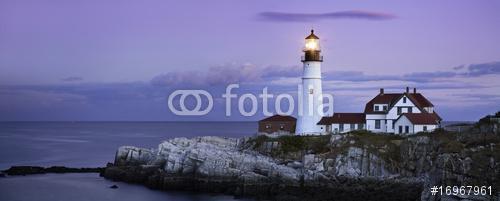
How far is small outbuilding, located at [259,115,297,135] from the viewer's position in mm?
44188

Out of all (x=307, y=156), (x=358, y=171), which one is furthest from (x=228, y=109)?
(x=358, y=171)

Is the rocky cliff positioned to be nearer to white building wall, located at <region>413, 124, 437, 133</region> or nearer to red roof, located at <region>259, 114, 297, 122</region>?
white building wall, located at <region>413, 124, 437, 133</region>

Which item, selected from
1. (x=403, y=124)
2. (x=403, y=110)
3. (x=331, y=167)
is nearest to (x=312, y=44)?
(x=403, y=110)

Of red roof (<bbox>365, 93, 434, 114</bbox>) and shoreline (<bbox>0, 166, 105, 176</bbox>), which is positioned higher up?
red roof (<bbox>365, 93, 434, 114</bbox>)

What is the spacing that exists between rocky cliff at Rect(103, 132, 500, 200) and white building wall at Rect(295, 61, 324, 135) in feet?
11.0

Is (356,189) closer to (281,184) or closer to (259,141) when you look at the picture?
(281,184)

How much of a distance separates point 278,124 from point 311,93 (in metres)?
4.63

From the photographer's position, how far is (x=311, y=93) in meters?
40.7

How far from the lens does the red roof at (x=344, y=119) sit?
41188 mm

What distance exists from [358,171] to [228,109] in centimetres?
1308

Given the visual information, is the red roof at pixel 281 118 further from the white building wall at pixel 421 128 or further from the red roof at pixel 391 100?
the white building wall at pixel 421 128

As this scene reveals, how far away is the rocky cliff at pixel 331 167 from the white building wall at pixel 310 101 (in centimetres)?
336

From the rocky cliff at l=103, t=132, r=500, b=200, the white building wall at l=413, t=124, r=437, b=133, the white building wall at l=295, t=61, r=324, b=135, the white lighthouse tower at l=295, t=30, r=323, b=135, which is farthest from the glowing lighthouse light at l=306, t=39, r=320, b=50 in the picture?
the white building wall at l=413, t=124, r=437, b=133

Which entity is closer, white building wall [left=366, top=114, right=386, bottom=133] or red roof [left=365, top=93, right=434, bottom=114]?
red roof [left=365, top=93, right=434, bottom=114]
